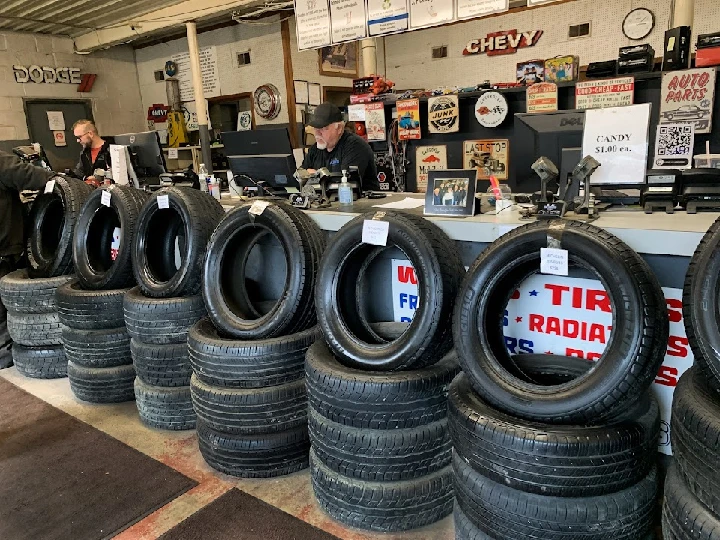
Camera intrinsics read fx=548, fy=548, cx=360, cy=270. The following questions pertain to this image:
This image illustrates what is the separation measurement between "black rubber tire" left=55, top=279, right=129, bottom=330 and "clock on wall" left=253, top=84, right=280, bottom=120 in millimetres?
5715

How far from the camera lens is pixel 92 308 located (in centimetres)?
307

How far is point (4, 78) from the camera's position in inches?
326

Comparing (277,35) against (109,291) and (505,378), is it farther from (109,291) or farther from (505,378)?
(505,378)

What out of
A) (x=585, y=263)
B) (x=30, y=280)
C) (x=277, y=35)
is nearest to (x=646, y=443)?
(x=585, y=263)

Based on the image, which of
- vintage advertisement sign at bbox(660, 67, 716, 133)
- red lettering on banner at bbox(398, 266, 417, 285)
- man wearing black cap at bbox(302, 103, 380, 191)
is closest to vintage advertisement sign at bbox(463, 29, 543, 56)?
vintage advertisement sign at bbox(660, 67, 716, 133)

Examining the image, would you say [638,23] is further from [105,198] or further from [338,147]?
[105,198]

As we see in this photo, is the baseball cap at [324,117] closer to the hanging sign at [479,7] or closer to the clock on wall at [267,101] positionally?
the hanging sign at [479,7]

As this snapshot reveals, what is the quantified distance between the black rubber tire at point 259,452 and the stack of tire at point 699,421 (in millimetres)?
1457

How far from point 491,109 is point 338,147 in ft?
6.53

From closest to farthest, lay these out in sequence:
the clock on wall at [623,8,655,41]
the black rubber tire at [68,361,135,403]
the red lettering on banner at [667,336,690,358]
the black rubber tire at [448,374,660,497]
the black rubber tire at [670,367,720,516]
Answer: the black rubber tire at [670,367,720,516]
the black rubber tire at [448,374,660,497]
the red lettering on banner at [667,336,690,358]
the black rubber tire at [68,361,135,403]
the clock on wall at [623,8,655,41]

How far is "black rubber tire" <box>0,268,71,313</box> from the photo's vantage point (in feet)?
11.5

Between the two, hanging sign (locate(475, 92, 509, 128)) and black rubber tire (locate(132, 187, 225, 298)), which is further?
hanging sign (locate(475, 92, 509, 128))

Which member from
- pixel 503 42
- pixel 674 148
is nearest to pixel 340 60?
pixel 503 42

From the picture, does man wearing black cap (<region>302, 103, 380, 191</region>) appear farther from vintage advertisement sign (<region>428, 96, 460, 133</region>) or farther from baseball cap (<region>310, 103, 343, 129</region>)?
vintage advertisement sign (<region>428, 96, 460, 133</region>)
